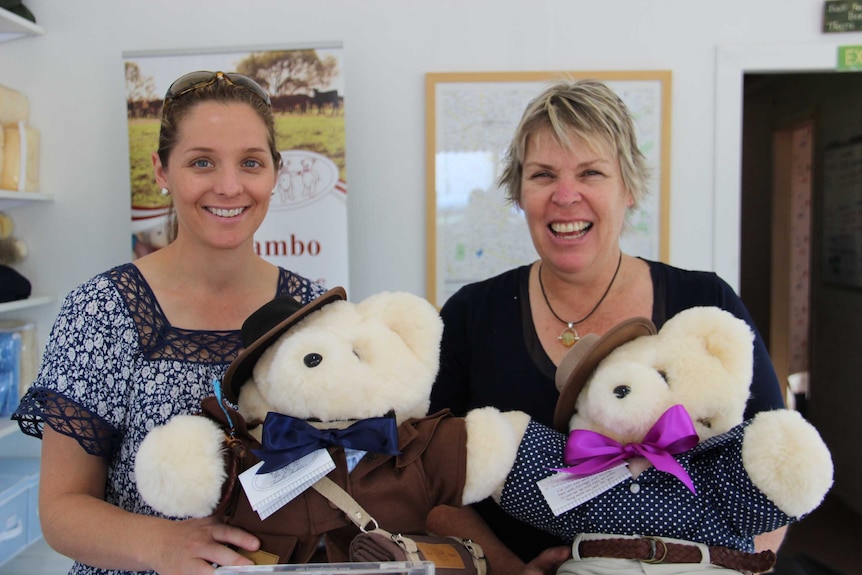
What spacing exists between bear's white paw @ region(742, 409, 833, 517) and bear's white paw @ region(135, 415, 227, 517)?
2.29 ft

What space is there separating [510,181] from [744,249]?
468cm

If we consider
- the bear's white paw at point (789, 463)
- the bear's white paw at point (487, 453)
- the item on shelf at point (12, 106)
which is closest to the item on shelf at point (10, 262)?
the item on shelf at point (12, 106)

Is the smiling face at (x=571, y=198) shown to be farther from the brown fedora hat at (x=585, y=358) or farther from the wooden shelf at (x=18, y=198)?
the wooden shelf at (x=18, y=198)

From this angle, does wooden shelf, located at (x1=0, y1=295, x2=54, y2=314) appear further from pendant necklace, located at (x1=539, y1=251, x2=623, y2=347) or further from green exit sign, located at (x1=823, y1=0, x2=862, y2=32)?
green exit sign, located at (x1=823, y1=0, x2=862, y2=32)

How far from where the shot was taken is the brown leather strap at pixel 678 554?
855 millimetres

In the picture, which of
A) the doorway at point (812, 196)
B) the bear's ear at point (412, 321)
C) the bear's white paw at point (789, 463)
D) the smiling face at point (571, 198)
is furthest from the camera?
the doorway at point (812, 196)

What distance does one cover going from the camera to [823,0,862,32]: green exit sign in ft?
7.79

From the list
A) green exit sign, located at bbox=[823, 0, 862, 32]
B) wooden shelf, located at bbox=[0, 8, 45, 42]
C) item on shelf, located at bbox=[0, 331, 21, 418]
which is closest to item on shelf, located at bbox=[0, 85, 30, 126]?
wooden shelf, located at bbox=[0, 8, 45, 42]

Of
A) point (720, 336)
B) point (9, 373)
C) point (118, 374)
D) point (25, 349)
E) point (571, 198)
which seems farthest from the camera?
point (25, 349)

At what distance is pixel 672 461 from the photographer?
854 mm

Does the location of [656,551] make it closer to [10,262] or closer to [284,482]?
[284,482]

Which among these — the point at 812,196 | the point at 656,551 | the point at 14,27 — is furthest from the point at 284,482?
the point at 812,196

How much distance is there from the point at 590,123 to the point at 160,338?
834 mm

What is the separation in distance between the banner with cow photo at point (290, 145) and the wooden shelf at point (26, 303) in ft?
1.47
